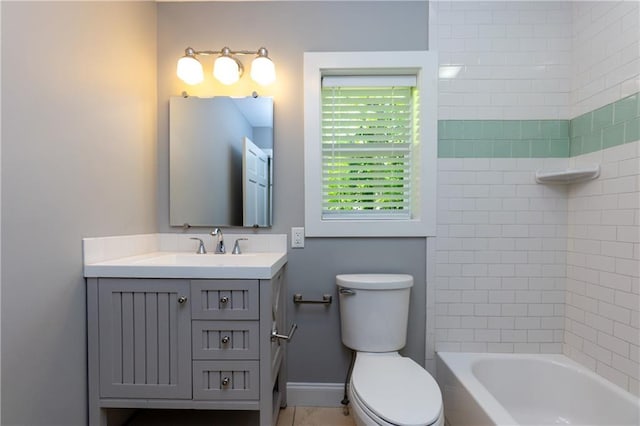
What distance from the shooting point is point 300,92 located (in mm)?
1671

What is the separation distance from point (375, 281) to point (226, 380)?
0.80 m

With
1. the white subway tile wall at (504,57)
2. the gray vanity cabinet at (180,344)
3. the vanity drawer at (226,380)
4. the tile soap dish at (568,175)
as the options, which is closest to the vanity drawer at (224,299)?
the gray vanity cabinet at (180,344)

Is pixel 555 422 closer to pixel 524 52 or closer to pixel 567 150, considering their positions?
pixel 567 150

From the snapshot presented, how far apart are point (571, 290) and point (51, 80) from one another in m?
2.52

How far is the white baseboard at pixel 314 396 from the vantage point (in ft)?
5.50

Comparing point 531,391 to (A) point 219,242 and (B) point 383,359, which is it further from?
(A) point 219,242

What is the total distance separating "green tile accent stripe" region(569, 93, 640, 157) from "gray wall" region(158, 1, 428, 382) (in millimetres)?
904

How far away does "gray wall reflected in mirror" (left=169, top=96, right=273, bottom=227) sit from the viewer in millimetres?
1671

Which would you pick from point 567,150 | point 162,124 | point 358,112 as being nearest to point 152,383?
point 162,124

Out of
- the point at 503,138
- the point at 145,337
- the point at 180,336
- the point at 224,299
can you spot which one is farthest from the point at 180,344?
the point at 503,138

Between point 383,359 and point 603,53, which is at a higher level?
point 603,53

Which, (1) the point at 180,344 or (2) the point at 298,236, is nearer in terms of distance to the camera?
(1) the point at 180,344

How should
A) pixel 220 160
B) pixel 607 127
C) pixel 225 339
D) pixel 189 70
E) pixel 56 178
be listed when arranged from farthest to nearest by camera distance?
pixel 220 160, pixel 189 70, pixel 607 127, pixel 225 339, pixel 56 178

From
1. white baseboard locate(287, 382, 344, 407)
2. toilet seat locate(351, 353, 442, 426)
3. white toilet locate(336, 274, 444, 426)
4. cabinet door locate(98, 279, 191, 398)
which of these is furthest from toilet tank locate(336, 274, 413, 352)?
cabinet door locate(98, 279, 191, 398)
